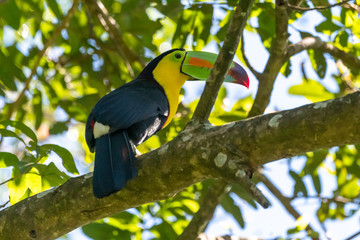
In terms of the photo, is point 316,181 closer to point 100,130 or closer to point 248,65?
point 248,65

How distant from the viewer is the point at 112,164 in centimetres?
295

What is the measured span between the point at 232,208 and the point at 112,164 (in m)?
1.46

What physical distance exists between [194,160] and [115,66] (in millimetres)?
2889

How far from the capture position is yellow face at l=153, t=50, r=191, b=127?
4395 mm

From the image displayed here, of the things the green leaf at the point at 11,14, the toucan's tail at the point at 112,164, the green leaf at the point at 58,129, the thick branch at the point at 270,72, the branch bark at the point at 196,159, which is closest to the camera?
the branch bark at the point at 196,159

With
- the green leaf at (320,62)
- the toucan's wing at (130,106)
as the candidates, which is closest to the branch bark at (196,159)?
the toucan's wing at (130,106)

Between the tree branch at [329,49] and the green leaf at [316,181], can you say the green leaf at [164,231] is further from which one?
the tree branch at [329,49]

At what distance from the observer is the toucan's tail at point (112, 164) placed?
2.71m

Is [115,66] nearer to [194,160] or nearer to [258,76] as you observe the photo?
[258,76]

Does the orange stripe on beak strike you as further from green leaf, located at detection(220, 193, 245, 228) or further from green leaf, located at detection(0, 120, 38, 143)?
green leaf, located at detection(0, 120, 38, 143)

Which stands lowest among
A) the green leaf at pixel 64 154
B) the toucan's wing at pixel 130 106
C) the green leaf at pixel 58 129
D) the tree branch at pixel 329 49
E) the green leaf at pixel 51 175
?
the green leaf at pixel 58 129

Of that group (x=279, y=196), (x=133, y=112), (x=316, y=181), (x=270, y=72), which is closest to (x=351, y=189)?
(x=316, y=181)

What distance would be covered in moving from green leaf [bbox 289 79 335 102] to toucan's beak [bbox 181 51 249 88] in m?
0.48

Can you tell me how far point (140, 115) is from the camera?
3537 mm
